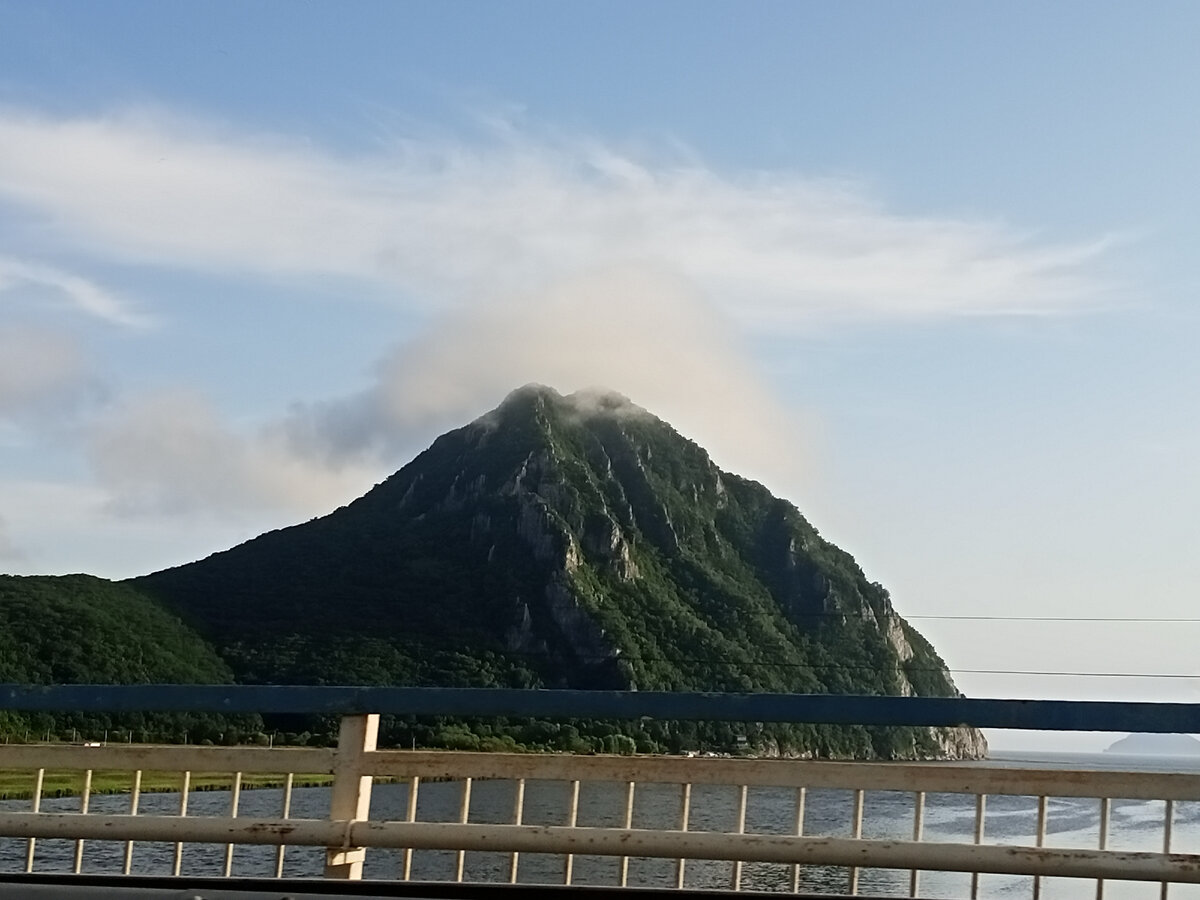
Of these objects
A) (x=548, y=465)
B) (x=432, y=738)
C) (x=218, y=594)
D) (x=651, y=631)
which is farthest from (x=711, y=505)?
(x=432, y=738)

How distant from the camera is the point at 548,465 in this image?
7013 inches

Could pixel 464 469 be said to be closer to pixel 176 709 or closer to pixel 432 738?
pixel 432 738

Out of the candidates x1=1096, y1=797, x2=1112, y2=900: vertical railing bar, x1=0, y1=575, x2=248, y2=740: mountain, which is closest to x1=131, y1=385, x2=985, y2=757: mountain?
x1=0, y1=575, x2=248, y2=740: mountain

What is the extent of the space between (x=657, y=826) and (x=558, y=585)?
11752 centimetres

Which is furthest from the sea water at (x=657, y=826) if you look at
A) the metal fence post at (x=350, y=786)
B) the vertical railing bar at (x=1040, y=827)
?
the vertical railing bar at (x=1040, y=827)

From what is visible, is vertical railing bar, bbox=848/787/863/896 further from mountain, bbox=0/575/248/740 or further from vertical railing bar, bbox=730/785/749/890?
mountain, bbox=0/575/248/740

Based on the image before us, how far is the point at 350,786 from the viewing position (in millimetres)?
5488

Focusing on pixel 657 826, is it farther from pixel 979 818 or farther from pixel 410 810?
pixel 979 818

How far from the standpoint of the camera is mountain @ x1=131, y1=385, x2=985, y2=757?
145m

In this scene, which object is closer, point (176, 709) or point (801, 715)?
point (801, 715)

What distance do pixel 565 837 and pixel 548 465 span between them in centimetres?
17307

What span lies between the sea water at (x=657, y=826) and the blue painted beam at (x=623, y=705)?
67 centimetres

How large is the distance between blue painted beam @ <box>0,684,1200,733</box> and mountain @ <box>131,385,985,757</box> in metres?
120

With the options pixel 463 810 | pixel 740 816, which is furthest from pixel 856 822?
pixel 463 810
